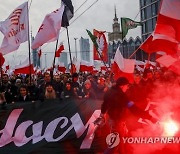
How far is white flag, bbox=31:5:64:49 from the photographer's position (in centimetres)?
1079

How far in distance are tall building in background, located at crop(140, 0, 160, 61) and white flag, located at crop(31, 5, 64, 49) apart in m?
56.8

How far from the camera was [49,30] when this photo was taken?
35.8 feet

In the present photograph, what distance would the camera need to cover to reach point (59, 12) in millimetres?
11242

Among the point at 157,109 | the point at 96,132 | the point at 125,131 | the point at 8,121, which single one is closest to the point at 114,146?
the point at 125,131

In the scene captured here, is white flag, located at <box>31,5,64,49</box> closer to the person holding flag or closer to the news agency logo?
the person holding flag

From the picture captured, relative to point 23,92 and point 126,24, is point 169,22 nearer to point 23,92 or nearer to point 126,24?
point 23,92

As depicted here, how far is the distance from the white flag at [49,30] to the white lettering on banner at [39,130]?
11.8 feet

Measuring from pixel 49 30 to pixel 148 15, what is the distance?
200 ft

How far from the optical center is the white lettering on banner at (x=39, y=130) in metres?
6.97

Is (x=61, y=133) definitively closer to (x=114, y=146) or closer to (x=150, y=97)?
(x=114, y=146)

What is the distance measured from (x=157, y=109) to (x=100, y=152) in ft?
4.37

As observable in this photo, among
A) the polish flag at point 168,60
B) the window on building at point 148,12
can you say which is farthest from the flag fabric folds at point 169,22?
the window on building at point 148,12

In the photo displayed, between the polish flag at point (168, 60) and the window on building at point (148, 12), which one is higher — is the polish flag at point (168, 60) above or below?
below

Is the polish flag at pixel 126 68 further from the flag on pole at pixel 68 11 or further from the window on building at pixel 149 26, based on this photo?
the window on building at pixel 149 26
